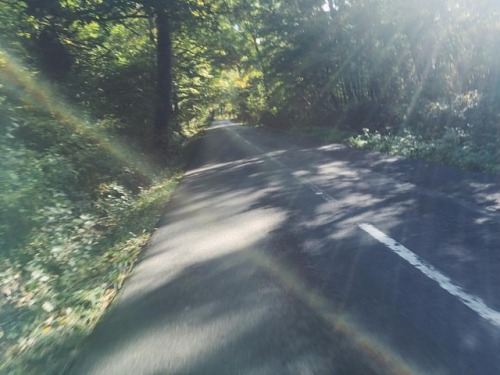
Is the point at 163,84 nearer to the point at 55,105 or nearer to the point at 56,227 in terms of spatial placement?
the point at 55,105

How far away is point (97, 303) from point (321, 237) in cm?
321

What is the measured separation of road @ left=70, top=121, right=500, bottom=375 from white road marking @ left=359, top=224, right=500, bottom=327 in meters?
0.01

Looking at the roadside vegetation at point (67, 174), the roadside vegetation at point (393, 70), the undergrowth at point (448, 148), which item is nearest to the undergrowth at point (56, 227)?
the roadside vegetation at point (67, 174)

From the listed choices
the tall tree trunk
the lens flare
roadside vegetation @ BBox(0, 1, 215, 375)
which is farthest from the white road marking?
the tall tree trunk

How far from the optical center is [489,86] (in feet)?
59.5

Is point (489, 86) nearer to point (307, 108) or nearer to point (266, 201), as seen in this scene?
point (266, 201)

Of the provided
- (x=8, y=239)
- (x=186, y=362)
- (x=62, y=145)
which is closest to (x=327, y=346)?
(x=186, y=362)

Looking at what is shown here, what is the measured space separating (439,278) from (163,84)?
1625 centimetres

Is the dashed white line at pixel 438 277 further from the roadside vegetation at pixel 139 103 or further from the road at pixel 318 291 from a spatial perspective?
the roadside vegetation at pixel 139 103

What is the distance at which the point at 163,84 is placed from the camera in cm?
1897

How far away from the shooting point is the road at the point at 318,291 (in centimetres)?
343

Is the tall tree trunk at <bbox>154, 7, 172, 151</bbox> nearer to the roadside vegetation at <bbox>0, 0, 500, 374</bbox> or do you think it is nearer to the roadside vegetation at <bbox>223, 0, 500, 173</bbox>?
the roadside vegetation at <bbox>0, 0, 500, 374</bbox>

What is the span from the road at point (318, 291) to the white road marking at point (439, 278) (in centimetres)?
1

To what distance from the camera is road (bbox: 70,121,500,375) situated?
3.43 metres
